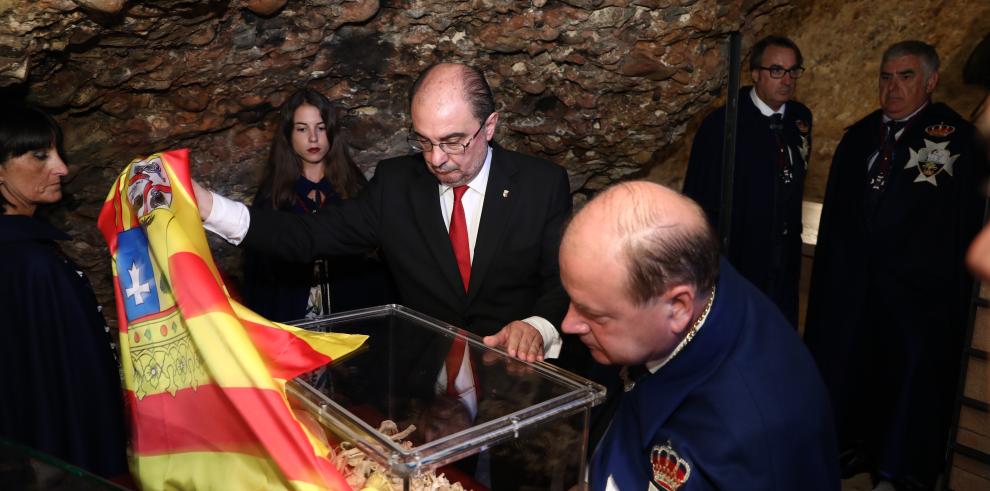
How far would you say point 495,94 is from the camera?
444 cm

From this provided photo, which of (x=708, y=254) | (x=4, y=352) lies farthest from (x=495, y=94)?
(x=708, y=254)

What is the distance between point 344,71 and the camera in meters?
3.95

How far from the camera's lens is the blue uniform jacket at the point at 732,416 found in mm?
1332

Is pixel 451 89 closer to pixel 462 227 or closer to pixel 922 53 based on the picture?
pixel 462 227

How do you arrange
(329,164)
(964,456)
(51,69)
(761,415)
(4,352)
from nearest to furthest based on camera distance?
(761,415) < (4,352) < (51,69) < (964,456) < (329,164)

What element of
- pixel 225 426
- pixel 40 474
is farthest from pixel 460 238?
pixel 40 474

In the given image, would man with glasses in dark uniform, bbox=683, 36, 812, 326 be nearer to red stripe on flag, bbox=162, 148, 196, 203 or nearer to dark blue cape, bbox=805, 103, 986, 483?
dark blue cape, bbox=805, 103, 986, 483

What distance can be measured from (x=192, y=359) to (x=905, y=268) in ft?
11.3

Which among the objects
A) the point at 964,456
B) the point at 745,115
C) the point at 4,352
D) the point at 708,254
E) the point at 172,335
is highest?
the point at 745,115

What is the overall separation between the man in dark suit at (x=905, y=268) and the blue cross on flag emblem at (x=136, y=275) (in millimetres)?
3470

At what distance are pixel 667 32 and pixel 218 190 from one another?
271 centimetres

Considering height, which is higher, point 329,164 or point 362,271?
point 329,164

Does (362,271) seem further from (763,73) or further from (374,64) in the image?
(763,73)

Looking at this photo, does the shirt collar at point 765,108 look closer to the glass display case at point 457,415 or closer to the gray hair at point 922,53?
the gray hair at point 922,53
